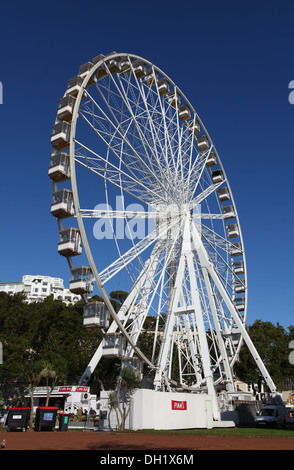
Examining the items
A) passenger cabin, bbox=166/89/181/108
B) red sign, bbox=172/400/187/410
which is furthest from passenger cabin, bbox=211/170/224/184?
red sign, bbox=172/400/187/410

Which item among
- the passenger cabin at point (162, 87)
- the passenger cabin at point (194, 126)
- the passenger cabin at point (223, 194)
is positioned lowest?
the passenger cabin at point (223, 194)

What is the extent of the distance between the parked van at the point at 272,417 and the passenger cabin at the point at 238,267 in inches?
497

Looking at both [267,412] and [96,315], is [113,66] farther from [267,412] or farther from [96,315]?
[267,412]

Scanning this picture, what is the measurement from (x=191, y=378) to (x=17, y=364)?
21515 mm

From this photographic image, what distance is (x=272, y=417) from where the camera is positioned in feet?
86.4

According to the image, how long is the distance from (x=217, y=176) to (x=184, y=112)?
21.3 ft

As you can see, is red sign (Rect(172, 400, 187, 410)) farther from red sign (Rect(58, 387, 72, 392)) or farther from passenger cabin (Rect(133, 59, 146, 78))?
passenger cabin (Rect(133, 59, 146, 78))

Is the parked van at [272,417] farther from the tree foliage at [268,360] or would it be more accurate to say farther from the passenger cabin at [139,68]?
the passenger cabin at [139,68]

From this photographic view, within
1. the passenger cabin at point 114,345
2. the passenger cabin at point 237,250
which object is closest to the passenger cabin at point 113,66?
the passenger cabin at point 114,345

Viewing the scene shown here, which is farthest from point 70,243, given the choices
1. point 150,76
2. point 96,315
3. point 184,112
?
point 184,112

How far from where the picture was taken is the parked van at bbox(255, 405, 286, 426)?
85.5 ft

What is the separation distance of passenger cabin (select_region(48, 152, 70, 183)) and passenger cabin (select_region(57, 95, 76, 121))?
224cm

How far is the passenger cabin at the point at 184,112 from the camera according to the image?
1373 inches

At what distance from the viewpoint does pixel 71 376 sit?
5238 cm
